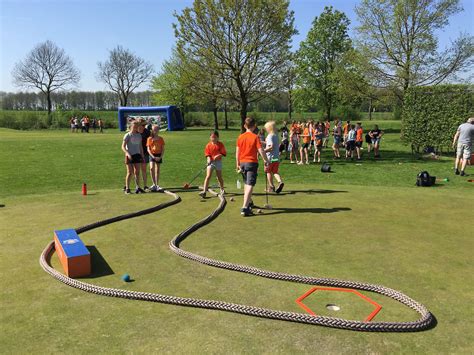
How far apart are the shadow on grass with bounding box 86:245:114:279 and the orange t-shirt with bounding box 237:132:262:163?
12.7 ft

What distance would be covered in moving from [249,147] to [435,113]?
645 inches

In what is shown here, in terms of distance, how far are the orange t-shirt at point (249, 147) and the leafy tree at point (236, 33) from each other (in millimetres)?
14822

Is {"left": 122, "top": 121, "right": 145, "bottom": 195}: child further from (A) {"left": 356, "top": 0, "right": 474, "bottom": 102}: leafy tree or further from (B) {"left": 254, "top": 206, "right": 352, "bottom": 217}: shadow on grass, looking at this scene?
(A) {"left": 356, "top": 0, "right": 474, "bottom": 102}: leafy tree

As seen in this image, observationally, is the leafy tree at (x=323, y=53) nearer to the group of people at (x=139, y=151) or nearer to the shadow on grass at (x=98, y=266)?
the group of people at (x=139, y=151)

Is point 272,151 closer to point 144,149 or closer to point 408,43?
point 144,149

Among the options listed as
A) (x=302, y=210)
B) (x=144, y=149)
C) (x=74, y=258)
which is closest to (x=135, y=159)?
(x=144, y=149)

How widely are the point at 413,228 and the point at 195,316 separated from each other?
5.31 metres

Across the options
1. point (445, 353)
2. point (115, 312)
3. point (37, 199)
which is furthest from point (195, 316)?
point (37, 199)

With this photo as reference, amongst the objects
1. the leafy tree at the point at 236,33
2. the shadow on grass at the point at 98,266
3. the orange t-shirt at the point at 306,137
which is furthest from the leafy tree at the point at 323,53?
the shadow on grass at the point at 98,266

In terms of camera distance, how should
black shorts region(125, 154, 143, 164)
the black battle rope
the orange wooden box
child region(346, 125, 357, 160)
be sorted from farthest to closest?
child region(346, 125, 357, 160) < black shorts region(125, 154, 143, 164) < the orange wooden box < the black battle rope

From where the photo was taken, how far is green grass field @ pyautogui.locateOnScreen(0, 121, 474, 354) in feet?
13.1

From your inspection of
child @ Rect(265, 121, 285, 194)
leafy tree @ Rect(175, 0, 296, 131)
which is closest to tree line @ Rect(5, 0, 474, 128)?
leafy tree @ Rect(175, 0, 296, 131)

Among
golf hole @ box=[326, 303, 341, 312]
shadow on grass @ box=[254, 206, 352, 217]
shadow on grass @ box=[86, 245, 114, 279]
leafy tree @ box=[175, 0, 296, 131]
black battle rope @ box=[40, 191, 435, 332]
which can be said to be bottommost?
shadow on grass @ box=[86, 245, 114, 279]

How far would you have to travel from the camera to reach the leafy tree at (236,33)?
2217 centimetres
